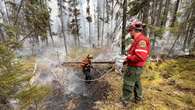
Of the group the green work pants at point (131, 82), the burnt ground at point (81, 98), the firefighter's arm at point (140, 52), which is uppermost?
the firefighter's arm at point (140, 52)

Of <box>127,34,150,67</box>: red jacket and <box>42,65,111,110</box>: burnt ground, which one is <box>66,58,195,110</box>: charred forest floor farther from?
<box>127,34,150,67</box>: red jacket

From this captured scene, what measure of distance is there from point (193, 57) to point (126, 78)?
520 cm

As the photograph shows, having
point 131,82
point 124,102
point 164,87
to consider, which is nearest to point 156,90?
point 164,87

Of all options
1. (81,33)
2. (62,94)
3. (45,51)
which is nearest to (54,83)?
(62,94)

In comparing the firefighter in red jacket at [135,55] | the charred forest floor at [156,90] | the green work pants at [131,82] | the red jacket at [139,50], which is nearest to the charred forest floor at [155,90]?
the charred forest floor at [156,90]

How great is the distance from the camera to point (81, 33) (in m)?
25.6

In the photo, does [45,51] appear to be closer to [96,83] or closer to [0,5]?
[0,5]

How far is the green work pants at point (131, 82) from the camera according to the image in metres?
4.68

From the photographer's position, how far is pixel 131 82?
15.6 ft

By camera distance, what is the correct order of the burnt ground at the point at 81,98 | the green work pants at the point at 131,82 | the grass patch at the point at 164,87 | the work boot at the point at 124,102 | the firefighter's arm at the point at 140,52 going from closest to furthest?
the firefighter's arm at the point at 140,52 → the green work pants at the point at 131,82 → the work boot at the point at 124,102 → the grass patch at the point at 164,87 → the burnt ground at the point at 81,98

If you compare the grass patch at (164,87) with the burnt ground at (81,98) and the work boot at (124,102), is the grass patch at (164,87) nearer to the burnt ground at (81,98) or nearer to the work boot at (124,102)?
the work boot at (124,102)

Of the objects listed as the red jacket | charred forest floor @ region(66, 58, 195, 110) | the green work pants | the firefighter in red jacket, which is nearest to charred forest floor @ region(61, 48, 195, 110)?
charred forest floor @ region(66, 58, 195, 110)

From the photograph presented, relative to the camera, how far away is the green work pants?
4.68 m

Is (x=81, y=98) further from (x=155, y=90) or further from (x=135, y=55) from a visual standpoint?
(x=135, y=55)
